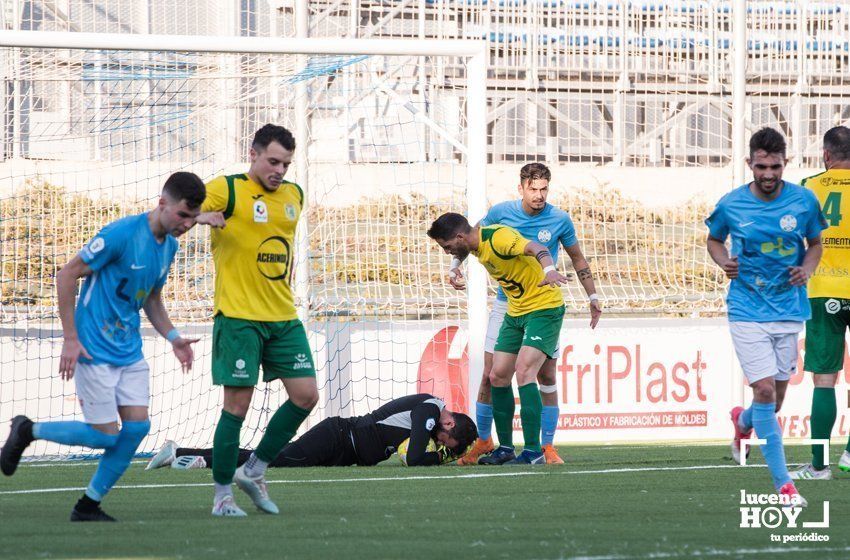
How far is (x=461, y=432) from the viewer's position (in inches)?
385

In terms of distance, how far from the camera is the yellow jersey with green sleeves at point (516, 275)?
9.45 m

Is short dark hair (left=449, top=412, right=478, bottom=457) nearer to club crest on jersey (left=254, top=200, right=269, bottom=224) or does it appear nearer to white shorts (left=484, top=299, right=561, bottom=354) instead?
white shorts (left=484, top=299, right=561, bottom=354)

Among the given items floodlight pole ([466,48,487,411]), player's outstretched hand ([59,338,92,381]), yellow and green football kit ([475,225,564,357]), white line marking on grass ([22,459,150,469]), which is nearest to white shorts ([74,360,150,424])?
player's outstretched hand ([59,338,92,381])

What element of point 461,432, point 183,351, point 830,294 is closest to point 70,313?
point 183,351

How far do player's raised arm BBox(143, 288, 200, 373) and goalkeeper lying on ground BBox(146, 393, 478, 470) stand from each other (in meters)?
3.23

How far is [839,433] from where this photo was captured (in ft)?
45.9

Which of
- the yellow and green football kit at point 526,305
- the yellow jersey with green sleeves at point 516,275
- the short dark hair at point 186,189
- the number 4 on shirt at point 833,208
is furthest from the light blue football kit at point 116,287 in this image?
the number 4 on shirt at point 833,208

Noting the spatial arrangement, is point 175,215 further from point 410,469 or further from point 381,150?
point 381,150

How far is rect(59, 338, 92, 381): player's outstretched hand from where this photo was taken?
238 inches

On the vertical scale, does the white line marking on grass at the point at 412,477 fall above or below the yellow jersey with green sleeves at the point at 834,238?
below

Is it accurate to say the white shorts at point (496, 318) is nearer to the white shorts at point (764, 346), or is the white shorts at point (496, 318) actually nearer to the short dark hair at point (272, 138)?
the white shorts at point (764, 346)

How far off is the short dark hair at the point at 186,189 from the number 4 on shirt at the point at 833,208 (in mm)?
4268

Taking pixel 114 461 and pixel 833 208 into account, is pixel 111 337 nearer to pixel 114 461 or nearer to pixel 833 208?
pixel 114 461

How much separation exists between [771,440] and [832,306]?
199 cm
